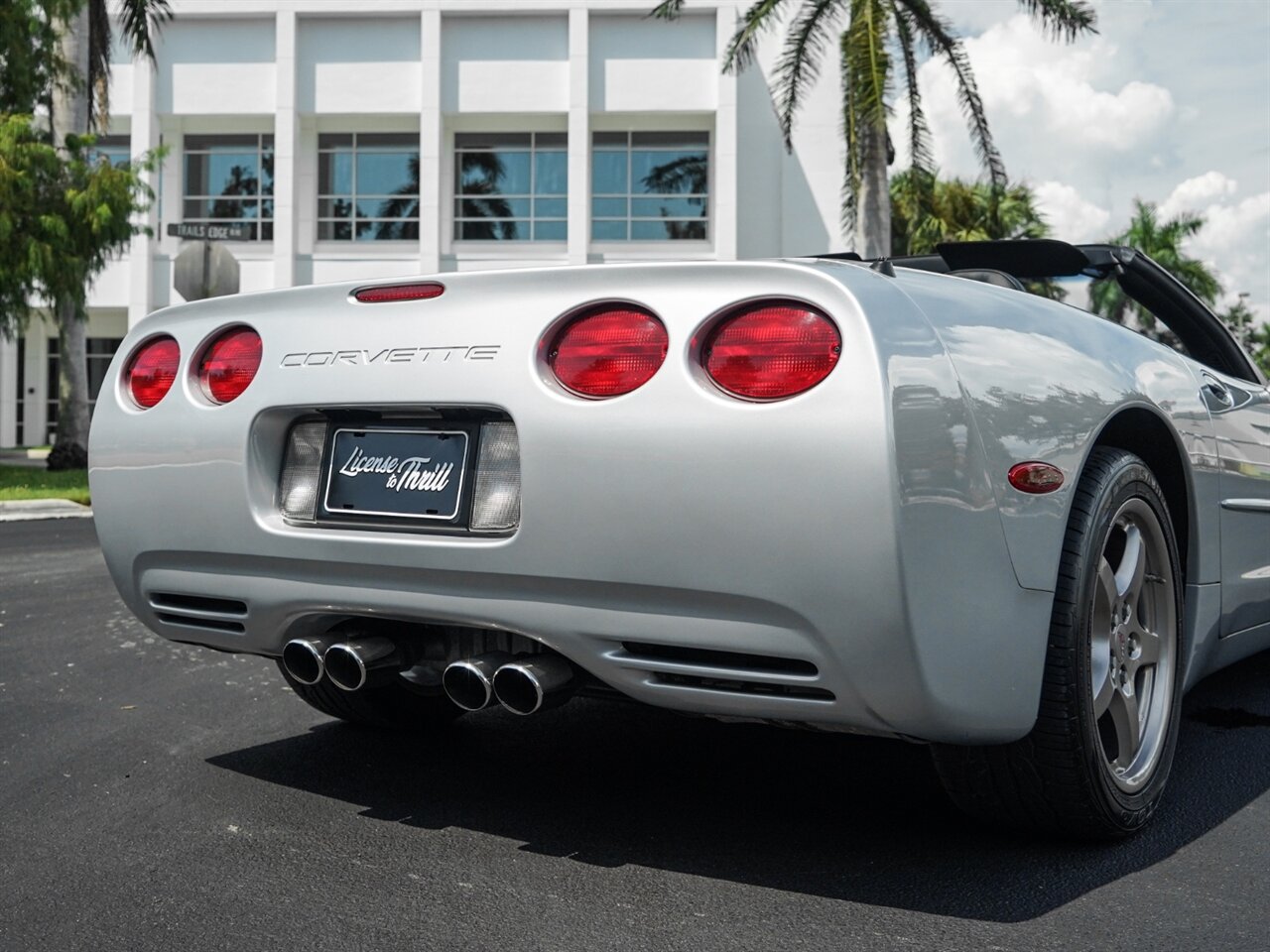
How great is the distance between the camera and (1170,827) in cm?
275

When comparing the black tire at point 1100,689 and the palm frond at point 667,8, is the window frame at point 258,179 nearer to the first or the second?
the palm frond at point 667,8

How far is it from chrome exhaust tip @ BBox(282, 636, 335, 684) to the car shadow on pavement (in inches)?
15.7

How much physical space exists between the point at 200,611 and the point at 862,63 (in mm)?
13332

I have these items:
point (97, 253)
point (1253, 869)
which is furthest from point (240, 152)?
point (1253, 869)

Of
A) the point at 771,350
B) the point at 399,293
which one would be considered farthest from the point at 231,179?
the point at 771,350

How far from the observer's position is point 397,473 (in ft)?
8.30

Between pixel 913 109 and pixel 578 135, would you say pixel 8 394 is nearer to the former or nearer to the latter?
pixel 578 135

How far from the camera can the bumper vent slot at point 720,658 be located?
7.10 feet

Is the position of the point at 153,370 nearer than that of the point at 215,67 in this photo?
Yes

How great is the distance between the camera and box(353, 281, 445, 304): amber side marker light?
8.42 ft

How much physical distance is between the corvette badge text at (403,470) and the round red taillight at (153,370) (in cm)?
56

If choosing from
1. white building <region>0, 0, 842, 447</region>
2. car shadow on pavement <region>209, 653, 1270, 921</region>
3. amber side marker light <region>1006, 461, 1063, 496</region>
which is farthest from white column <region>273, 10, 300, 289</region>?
amber side marker light <region>1006, 461, 1063, 496</region>

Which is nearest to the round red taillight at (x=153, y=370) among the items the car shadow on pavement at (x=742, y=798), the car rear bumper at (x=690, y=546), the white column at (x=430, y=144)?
the car rear bumper at (x=690, y=546)

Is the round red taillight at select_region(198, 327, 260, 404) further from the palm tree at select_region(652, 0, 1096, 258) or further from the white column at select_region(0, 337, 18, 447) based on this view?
the white column at select_region(0, 337, 18, 447)
